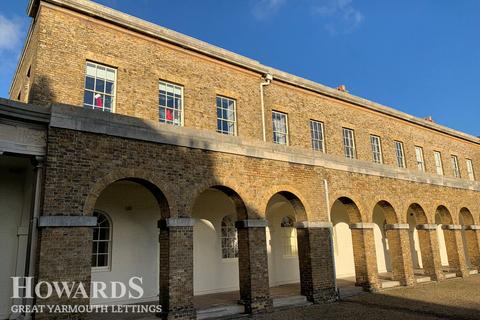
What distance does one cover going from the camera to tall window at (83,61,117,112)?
11.6m

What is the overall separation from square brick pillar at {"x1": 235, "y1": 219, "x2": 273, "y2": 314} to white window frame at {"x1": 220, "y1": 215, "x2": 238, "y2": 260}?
128 inches

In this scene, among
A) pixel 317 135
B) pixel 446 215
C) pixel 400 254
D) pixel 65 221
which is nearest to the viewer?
pixel 65 221

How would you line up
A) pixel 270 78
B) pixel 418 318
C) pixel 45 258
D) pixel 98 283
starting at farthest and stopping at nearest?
1. pixel 270 78
2. pixel 98 283
3. pixel 418 318
4. pixel 45 258

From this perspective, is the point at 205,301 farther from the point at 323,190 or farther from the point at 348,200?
the point at 348,200

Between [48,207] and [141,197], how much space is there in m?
4.57

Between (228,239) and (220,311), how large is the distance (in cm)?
439

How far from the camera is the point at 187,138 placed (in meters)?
9.92

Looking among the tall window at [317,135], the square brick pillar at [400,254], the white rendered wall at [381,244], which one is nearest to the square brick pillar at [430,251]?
the square brick pillar at [400,254]

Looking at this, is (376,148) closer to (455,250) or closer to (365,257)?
(455,250)

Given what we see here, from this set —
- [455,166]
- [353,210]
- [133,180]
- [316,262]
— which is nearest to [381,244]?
[353,210]

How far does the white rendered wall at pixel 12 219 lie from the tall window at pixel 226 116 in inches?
261

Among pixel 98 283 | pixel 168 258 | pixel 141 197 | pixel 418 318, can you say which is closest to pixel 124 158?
pixel 168 258

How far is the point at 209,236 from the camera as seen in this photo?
1341 cm

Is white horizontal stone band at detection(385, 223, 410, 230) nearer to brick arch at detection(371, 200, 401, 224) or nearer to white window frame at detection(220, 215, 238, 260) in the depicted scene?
brick arch at detection(371, 200, 401, 224)
